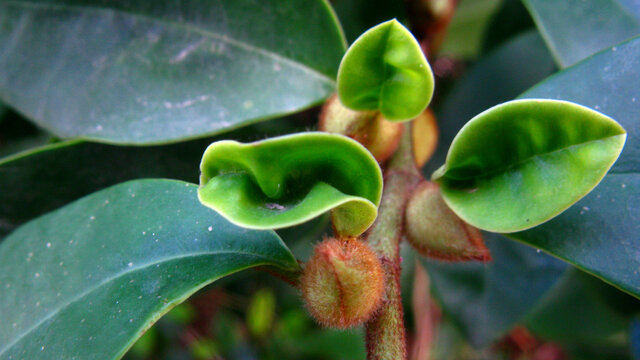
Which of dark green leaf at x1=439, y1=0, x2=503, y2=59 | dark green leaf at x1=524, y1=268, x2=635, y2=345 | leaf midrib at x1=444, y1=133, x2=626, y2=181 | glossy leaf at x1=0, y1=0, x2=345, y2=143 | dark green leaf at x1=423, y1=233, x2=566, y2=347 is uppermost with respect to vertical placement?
leaf midrib at x1=444, y1=133, x2=626, y2=181

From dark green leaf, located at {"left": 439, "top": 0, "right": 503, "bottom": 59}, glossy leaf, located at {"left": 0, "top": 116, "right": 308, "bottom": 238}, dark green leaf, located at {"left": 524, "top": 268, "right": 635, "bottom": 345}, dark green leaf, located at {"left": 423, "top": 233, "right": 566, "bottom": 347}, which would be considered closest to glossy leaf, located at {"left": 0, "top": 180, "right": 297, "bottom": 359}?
glossy leaf, located at {"left": 0, "top": 116, "right": 308, "bottom": 238}

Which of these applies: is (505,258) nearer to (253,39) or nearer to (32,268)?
(253,39)

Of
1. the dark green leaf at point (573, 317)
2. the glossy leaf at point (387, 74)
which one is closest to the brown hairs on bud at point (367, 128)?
the glossy leaf at point (387, 74)

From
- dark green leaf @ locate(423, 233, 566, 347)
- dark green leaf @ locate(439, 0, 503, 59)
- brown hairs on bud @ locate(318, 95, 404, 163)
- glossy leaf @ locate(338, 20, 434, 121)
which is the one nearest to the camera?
glossy leaf @ locate(338, 20, 434, 121)

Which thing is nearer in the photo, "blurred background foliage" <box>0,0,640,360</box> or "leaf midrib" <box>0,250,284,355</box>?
"leaf midrib" <box>0,250,284,355</box>

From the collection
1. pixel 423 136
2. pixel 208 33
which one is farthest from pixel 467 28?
pixel 208 33

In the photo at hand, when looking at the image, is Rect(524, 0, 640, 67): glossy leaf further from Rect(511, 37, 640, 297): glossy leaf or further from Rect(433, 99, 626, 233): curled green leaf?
Rect(433, 99, 626, 233): curled green leaf

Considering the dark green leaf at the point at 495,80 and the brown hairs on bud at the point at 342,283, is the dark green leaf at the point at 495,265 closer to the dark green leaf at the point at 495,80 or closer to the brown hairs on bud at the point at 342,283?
the dark green leaf at the point at 495,80
